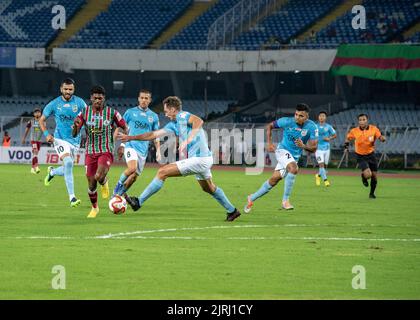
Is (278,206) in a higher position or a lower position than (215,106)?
lower

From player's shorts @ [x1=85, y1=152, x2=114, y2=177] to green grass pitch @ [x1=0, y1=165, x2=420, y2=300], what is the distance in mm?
892

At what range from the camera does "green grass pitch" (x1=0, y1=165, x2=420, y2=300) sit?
11258mm

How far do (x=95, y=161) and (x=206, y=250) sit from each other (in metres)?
5.77

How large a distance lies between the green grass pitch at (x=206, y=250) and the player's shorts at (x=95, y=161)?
892 millimetres

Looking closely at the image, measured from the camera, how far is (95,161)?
19969 millimetres

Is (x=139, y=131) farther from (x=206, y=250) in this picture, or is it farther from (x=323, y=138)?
(x=323, y=138)

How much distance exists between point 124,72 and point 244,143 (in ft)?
58.6

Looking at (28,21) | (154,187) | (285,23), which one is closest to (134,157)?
(154,187)

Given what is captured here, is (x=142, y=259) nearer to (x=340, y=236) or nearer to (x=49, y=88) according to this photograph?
(x=340, y=236)

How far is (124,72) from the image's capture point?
224 feet

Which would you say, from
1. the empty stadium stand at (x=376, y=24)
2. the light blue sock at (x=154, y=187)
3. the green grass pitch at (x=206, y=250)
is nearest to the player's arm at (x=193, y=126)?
the light blue sock at (x=154, y=187)

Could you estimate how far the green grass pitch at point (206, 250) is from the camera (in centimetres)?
1126

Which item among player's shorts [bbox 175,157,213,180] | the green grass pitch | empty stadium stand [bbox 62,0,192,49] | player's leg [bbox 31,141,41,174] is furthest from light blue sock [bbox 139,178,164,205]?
empty stadium stand [bbox 62,0,192,49]
